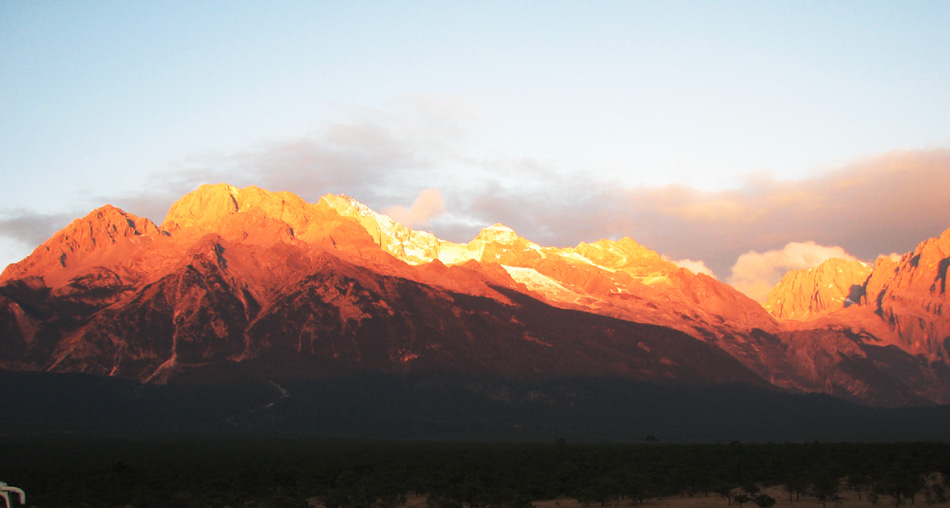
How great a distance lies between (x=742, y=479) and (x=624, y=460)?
111ft

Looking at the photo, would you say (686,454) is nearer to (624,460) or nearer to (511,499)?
(624,460)

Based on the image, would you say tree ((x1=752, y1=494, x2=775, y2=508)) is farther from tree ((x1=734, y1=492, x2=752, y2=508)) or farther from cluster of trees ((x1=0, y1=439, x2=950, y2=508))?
tree ((x1=734, y1=492, x2=752, y2=508))

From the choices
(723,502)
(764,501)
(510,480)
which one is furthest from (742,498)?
(510,480)

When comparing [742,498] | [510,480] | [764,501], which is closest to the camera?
[764,501]

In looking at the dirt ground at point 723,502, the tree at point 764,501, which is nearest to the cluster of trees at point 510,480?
the tree at point 764,501

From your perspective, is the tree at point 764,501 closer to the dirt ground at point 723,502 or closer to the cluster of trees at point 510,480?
the cluster of trees at point 510,480

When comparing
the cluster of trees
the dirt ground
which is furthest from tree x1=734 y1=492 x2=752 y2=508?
the dirt ground

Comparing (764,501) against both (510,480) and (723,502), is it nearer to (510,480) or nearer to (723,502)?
(723,502)

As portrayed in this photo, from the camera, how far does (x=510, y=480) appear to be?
523ft

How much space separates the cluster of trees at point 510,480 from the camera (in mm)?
138125

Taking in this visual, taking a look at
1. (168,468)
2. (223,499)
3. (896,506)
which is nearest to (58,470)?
(168,468)

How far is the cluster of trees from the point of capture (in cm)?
13812

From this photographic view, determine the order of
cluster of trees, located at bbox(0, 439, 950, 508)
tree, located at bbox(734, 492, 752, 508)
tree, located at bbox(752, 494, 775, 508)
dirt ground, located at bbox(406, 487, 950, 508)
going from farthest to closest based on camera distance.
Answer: cluster of trees, located at bbox(0, 439, 950, 508), tree, located at bbox(734, 492, 752, 508), dirt ground, located at bbox(406, 487, 950, 508), tree, located at bbox(752, 494, 775, 508)

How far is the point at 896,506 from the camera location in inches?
4813
